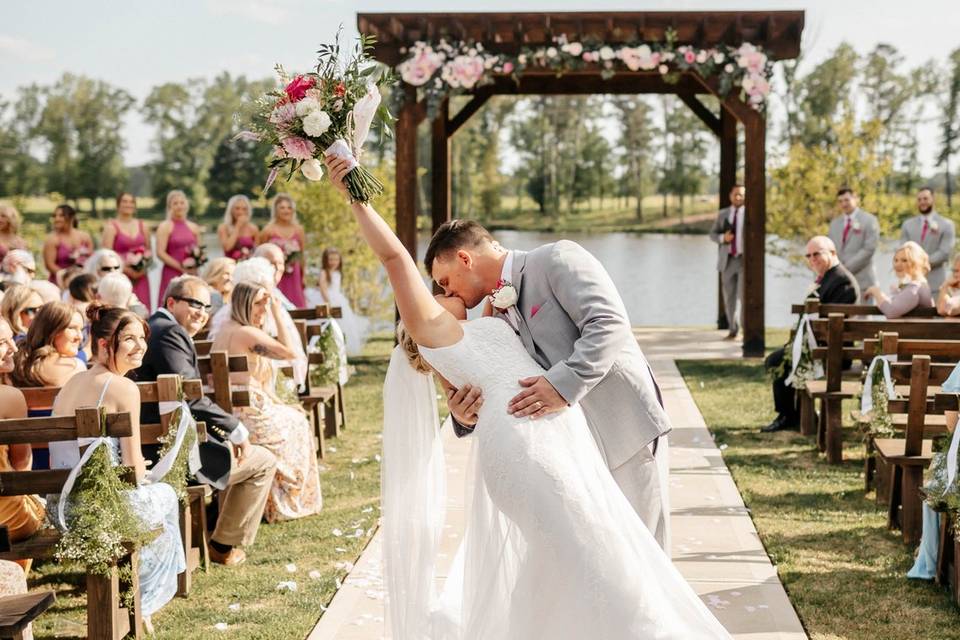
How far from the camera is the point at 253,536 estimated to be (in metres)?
6.60

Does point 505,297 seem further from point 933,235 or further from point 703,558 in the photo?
point 933,235

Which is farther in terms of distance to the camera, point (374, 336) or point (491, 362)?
point (374, 336)

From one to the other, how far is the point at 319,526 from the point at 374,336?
1108cm

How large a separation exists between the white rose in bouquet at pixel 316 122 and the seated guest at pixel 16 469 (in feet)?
7.91

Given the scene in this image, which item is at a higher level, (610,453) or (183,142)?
(183,142)

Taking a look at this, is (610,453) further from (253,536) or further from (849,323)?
(849,323)

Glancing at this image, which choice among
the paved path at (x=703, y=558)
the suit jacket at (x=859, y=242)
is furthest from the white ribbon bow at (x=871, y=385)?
the suit jacket at (x=859, y=242)

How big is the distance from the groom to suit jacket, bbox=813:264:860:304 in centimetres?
557

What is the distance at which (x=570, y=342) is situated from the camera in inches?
162

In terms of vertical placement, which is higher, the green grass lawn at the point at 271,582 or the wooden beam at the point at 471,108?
the wooden beam at the point at 471,108

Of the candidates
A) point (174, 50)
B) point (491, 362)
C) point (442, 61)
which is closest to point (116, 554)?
point (491, 362)

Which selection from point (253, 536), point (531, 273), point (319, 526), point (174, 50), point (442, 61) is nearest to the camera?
point (531, 273)

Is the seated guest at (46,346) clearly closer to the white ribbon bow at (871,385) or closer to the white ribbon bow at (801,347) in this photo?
the white ribbon bow at (871,385)

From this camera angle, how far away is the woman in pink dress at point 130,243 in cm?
1265
